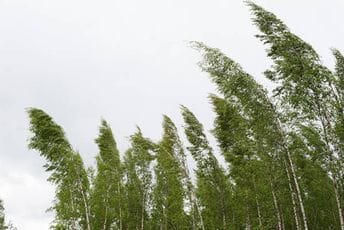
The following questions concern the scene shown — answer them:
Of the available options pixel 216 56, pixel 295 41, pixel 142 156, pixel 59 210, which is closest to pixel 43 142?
pixel 59 210

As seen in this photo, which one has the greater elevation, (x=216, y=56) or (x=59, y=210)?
(x=216, y=56)

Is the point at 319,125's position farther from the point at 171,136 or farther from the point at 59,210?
the point at 59,210

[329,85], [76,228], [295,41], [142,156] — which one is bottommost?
[76,228]

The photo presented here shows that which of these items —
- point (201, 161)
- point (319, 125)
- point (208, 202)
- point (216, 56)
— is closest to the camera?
point (319, 125)

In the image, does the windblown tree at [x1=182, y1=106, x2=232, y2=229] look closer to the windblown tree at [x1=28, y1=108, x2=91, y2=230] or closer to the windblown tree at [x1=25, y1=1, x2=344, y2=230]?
the windblown tree at [x1=25, y1=1, x2=344, y2=230]

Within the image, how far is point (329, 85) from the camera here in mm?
19031

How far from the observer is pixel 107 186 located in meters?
38.7

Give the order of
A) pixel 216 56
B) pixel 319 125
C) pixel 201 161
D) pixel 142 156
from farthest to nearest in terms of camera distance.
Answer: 1. pixel 142 156
2. pixel 201 161
3. pixel 216 56
4. pixel 319 125

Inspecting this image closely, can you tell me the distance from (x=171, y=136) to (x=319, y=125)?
13.9 metres

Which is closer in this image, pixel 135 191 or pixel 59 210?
pixel 59 210

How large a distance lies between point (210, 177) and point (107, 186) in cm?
1267

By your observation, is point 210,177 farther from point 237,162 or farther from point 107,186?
point 107,186

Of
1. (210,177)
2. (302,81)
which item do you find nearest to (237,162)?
(210,177)

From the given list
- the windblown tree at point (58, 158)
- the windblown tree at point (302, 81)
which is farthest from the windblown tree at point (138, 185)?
the windblown tree at point (302, 81)
